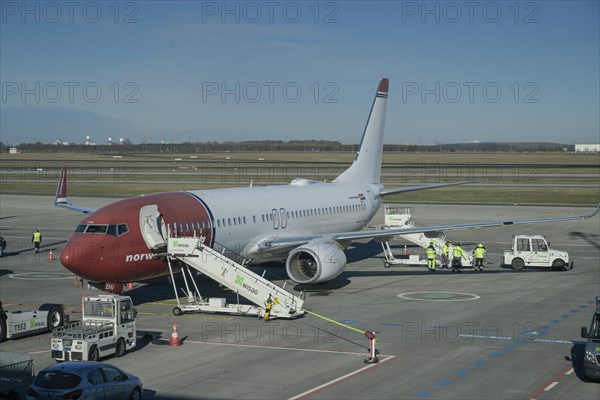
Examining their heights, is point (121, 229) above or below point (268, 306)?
above

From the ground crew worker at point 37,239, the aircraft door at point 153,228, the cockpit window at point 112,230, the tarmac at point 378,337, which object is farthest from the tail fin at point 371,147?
the cockpit window at point 112,230

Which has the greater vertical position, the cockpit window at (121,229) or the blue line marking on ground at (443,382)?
the cockpit window at (121,229)

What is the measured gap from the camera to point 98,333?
26.5m

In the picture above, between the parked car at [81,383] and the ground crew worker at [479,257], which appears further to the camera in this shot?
the ground crew worker at [479,257]

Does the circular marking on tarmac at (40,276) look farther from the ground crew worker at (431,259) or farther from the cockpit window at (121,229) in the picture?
the ground crew worker at (431,259)

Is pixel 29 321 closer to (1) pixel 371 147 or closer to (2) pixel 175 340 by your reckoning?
(2) pixel 175 340

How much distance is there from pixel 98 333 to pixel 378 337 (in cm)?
1033

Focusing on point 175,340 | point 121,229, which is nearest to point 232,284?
point 121,229

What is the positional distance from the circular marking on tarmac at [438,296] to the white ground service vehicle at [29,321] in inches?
641

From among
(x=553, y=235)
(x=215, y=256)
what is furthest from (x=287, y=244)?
(x=553, y=235)

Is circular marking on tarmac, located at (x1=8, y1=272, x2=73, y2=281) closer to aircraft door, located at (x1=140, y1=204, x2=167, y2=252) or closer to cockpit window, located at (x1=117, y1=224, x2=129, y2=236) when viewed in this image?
aircraft door, located at (x1=140, y1=204, x2=167, y2=252)

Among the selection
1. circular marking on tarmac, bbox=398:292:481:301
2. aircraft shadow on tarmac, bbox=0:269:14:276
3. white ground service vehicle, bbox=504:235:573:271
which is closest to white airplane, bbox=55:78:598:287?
circular marking on tarmac, bbox=398:292:481:301

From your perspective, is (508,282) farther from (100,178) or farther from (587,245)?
(100,178)

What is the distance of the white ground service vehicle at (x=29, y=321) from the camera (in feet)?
98.6
